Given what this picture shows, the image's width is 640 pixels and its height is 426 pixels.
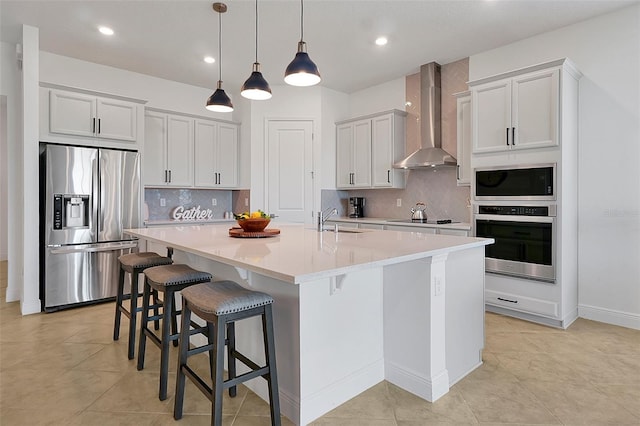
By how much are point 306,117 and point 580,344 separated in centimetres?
419

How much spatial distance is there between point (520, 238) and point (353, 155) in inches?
103

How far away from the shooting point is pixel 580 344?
9.44 feet

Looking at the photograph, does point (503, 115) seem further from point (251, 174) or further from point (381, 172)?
point (251, 174)

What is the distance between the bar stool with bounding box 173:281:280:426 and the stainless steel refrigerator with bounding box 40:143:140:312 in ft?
8.58

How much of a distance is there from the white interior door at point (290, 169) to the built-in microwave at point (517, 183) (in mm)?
2493

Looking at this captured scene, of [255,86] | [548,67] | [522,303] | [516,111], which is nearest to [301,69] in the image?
[255,86]

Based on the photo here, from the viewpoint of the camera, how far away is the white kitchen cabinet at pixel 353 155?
520cm

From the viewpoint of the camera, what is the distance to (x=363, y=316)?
7.16ft

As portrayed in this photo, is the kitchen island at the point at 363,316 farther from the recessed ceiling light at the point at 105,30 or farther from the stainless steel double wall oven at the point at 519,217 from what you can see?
the recessed ceiling light at the point at 105,30

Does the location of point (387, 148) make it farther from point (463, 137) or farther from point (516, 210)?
point (516, 210)

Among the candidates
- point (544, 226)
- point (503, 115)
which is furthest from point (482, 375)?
point (503, 115)

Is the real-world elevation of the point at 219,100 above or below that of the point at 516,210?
above

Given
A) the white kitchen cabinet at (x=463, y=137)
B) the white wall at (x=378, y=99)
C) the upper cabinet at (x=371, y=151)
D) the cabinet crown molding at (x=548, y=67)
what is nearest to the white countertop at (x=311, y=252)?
the white kitchen cabinet at (x=463, y=137)

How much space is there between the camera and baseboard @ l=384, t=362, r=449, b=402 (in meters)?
2.06
